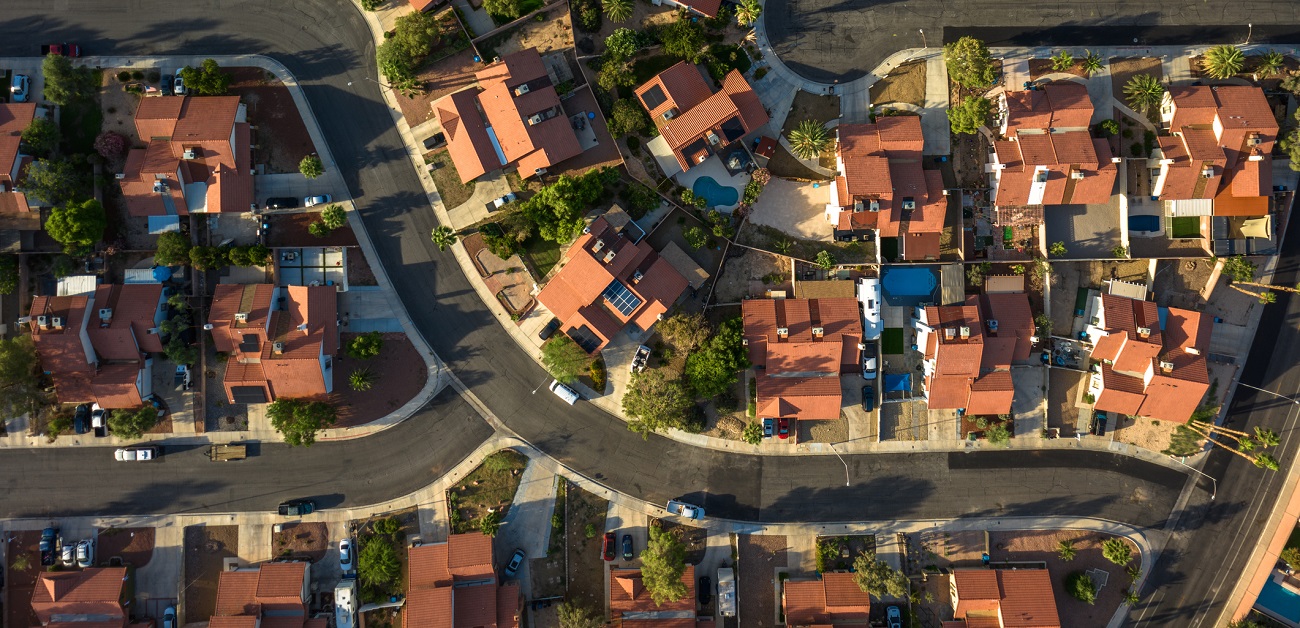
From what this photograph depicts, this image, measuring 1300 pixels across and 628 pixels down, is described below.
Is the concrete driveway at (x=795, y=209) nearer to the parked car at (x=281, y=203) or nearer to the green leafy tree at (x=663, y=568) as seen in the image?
the green leafy tree at (x=663, y=568)

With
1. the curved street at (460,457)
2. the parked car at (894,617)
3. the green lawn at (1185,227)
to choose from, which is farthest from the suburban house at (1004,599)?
the green lawn at (1185,227)

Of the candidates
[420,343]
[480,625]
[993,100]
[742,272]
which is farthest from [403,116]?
[993,100]

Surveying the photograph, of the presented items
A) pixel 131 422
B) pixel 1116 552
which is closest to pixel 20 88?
pixel 131 422

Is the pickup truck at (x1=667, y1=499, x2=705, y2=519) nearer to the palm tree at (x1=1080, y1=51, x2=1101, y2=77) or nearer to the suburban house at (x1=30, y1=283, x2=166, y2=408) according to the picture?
the suburban house at (x1=30, y1=283, x2=166, y2=408)

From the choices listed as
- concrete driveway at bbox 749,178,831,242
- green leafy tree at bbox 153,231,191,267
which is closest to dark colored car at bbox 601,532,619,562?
concrete driveway at bbox 749,178,831,242

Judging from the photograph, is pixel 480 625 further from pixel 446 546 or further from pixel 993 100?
pixel 993 100

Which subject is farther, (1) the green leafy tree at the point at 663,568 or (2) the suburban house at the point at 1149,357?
(2) the suburban house at the point at 1149,357
